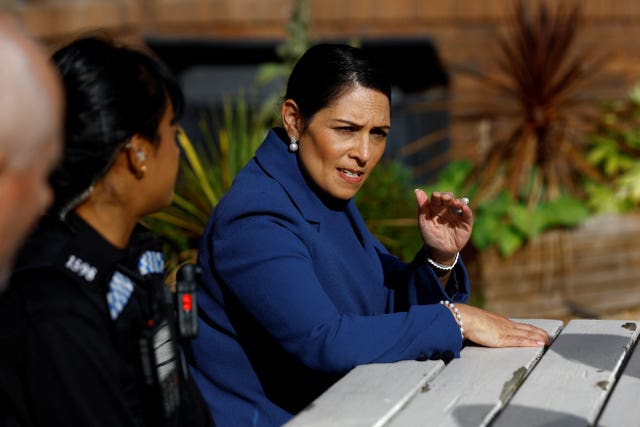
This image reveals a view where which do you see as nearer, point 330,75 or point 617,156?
point 330,75

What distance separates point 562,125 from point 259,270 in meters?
4.59

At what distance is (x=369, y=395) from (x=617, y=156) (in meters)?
5.03

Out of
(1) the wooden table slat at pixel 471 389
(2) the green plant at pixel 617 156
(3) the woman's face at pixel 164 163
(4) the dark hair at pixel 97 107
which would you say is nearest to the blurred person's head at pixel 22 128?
(4) the dark hair at pixel 97 107

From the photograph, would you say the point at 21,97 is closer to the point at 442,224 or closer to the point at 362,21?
the point at 442,224

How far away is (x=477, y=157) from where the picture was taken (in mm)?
7047

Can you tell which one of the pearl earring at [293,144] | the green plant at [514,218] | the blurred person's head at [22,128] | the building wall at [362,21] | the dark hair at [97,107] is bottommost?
the green plant at [514,218]

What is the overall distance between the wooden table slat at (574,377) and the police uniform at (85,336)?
65 cm

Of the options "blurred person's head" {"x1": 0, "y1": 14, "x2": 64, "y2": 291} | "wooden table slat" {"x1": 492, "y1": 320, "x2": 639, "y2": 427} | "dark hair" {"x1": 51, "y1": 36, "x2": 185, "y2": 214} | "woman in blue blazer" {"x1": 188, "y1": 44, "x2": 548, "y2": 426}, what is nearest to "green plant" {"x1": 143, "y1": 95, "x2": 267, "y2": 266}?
"woman in blue blazer" {"x1": 188, "y1": 44, "x2": 548, "y2": 426}

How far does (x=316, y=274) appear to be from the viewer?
8.17 ft

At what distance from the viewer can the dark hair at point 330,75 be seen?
2562 millimetres

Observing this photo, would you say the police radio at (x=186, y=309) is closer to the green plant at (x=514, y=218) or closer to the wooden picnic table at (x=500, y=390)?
the wooden picnic table at (x=500, y=390)

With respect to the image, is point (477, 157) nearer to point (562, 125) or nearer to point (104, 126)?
point (562, 125)

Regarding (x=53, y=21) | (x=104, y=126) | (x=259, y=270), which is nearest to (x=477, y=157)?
(x=53, y=21)

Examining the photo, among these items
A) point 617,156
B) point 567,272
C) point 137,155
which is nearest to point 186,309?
point 137,155
